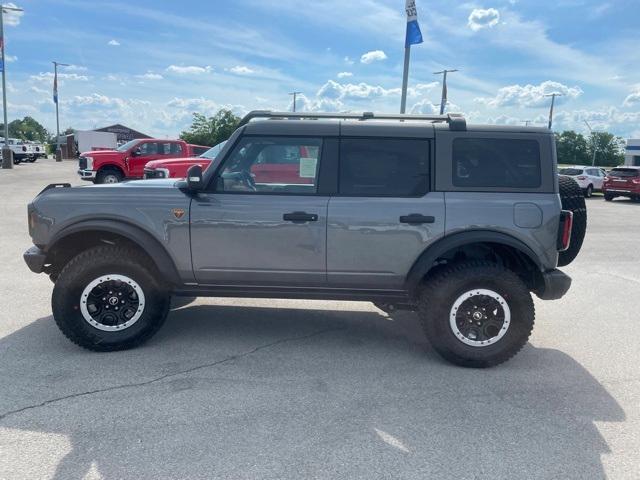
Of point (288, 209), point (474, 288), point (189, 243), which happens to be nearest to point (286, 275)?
point (288, 209)

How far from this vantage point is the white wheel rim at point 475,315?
4059mm

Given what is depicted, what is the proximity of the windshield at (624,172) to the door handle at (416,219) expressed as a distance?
22.3m

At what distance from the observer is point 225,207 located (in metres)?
4.12

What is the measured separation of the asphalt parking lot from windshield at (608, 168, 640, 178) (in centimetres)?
2005

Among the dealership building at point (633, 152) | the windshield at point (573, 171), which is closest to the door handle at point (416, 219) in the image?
the windshield at point (573, 171)

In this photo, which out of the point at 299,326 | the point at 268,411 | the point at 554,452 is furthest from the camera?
the point at 299,326

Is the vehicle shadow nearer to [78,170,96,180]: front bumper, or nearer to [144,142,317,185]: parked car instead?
[144,142,317,185]: parked car

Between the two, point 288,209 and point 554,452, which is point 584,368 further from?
point 288,209

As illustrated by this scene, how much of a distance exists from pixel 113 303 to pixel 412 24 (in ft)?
31.1

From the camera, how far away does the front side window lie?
4145mm

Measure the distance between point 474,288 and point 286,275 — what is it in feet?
4.95

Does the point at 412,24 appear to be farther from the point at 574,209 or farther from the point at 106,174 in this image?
the point at 106,174

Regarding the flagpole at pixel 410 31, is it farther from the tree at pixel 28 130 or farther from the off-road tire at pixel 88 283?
the tree at pixel 28 130

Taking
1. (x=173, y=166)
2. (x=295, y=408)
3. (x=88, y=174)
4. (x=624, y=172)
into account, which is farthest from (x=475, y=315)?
(x=624, y=172)
